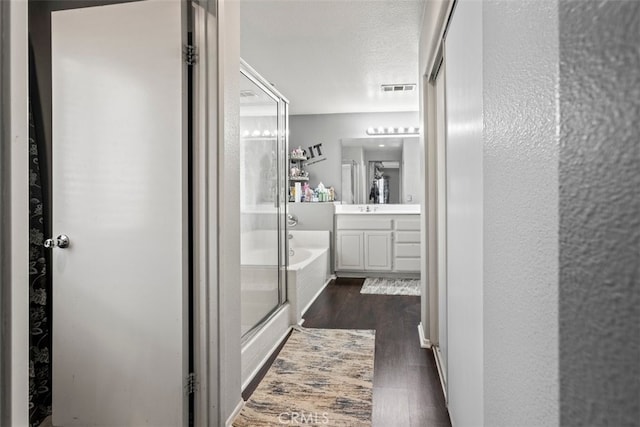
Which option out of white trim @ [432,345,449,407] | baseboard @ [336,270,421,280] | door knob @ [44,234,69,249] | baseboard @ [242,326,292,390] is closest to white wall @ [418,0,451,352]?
white trim @ [432,345,449,407]

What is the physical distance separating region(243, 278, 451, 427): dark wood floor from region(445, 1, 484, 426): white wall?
0.70 feet

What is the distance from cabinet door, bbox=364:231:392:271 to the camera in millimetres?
5359

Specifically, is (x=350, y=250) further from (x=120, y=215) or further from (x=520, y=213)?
(x=520, y=213)

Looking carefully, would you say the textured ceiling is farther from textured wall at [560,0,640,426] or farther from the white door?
textured wall at [560,0,640,426]

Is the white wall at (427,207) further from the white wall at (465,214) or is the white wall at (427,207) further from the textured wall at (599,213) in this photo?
the textured wall at (599,213)

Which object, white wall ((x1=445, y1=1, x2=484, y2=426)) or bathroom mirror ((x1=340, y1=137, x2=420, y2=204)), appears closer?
white wall ((x1=445, y1=1, x2=484, y2=426))

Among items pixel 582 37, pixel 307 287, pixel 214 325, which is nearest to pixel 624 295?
pixel 582 37

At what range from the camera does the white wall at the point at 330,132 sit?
5910 millimetres

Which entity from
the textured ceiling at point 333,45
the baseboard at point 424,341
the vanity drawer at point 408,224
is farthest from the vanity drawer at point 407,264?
the baseboard at point 424,341

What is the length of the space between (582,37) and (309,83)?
14.1 ft

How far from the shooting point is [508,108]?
83 centimetres

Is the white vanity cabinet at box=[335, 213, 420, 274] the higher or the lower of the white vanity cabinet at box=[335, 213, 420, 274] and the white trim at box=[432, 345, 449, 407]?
the higher

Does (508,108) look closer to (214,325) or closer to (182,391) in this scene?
(214,325)

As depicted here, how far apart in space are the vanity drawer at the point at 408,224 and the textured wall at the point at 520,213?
427cm
